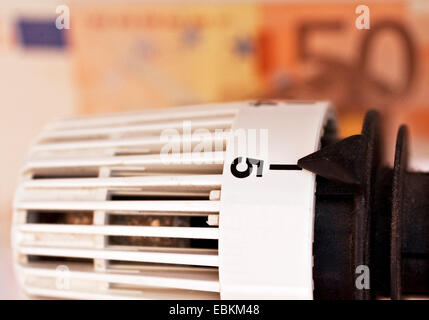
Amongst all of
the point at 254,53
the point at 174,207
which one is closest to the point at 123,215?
the point at 174,207

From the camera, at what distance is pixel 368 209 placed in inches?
15.7

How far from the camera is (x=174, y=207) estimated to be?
0.43 m

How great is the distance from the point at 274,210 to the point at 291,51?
603 mm

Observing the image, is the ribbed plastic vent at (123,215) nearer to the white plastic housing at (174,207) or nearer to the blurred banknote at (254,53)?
the white plastic housing at (174,207)

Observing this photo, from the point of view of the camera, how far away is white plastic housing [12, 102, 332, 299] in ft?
1.31

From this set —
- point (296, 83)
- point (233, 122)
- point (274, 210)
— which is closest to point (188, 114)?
point (233, 122)

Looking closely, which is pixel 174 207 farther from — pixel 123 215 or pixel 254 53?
pixel 254 53

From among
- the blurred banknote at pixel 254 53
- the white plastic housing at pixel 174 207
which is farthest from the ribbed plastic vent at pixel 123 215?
the blurred banknote at pixel 254 53

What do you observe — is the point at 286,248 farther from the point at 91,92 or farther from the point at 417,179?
the point at 91,92

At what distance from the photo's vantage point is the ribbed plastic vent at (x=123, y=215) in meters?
0.44

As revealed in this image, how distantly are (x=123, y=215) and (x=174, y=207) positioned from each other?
0.06 meters

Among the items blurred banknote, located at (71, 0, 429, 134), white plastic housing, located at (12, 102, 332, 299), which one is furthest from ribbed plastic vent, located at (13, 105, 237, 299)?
blurred banknote, located at (71, 0, 429, 134)

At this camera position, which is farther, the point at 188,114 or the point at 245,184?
the point at 188,114
